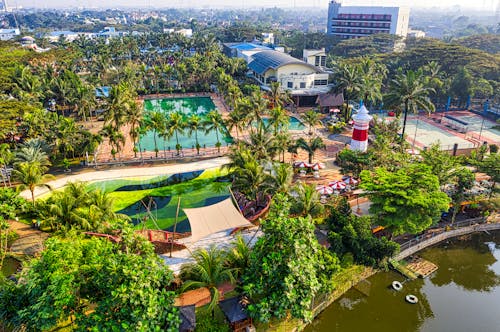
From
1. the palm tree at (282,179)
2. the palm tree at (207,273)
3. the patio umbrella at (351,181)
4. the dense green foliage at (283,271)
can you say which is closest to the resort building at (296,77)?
the patio umbrella at (351,181)

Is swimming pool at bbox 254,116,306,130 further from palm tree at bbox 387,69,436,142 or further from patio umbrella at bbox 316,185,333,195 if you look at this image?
patio umbrella at bbox 316,185,333,195

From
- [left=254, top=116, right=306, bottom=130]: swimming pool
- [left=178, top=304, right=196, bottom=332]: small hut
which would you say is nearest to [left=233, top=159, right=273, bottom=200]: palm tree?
[left=178, top=304, right=196, bottom=332]: small hut

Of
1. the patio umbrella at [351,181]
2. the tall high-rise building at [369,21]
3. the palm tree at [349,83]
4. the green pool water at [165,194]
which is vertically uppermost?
the tall high-rise building at [369,21]

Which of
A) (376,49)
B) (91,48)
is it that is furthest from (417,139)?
(91,48)

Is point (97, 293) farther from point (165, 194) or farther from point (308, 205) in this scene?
point (165, 194)

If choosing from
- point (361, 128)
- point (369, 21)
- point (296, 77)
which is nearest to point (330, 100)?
point (296, 77)

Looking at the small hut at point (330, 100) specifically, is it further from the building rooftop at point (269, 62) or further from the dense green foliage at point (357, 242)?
the dense green foliage at point (357, 242)
